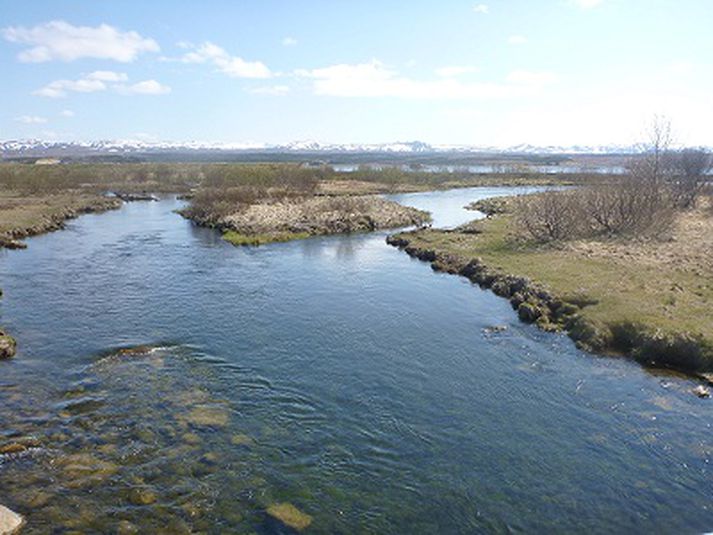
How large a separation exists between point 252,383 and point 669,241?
3768 centimetres

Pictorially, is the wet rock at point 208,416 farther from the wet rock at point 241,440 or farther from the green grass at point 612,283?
the green grass at point 612,283

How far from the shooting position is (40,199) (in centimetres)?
7938

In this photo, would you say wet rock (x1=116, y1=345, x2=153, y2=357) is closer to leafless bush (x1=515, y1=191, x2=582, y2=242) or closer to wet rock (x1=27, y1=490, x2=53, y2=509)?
wet rock (x1=27, y1=490, x2=53, y2=509)

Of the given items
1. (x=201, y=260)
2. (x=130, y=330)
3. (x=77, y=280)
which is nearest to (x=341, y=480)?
(x=130, y=330)

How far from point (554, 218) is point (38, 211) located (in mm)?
57280

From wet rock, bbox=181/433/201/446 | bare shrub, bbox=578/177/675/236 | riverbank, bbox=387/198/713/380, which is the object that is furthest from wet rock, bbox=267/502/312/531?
bare shrub, bbox=578/177/675/236

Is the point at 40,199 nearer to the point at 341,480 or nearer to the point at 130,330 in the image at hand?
the point at 130,330

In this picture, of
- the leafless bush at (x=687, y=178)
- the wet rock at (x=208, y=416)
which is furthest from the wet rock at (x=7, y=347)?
the leafless bush at (x=687, y=178)

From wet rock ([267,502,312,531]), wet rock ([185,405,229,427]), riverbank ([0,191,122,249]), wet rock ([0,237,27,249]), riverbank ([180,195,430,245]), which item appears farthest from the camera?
riverbank ([180,195,430,245])

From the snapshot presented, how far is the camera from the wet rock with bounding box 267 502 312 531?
12.7 m

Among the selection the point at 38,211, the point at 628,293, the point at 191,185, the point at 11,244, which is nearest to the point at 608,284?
the point at 628,293

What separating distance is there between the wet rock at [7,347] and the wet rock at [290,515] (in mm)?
14783

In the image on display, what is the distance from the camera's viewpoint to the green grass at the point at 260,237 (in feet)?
167

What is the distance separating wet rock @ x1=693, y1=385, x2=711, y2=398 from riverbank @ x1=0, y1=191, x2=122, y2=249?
48.8 meters
